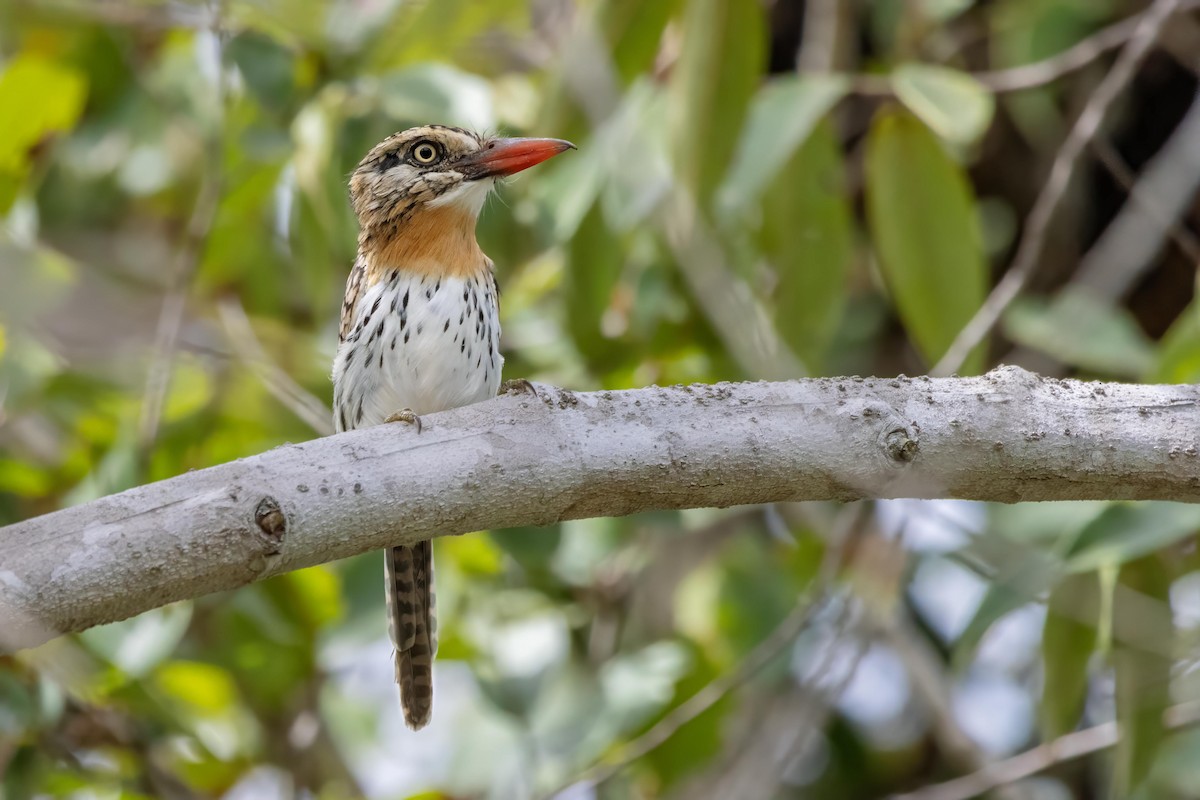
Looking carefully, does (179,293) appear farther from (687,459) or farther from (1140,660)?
(1140,660)

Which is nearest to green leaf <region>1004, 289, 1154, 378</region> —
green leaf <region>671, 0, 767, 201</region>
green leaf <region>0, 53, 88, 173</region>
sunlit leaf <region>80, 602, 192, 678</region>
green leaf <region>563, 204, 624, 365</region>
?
green leaf <region>671, 0, 767, 201</region>

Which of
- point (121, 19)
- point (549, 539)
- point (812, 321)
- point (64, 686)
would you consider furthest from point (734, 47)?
point (64, 686)

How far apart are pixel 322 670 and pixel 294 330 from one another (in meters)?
1.23

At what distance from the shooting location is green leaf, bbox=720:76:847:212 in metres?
3.20

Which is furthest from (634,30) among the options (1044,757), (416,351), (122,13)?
(1044,757)

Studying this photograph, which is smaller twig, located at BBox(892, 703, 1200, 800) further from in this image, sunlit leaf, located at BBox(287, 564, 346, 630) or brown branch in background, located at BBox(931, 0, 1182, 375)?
sunlit leaf, located at BBox(287, 564, 346, 630)

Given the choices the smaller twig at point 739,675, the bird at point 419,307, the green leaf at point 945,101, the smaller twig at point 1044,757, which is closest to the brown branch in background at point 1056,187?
the green leaf at point 945,101

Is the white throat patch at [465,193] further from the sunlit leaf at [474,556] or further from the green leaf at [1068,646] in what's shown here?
the green leaf at [1068,646]

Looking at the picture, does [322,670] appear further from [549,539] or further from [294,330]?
[294,330]

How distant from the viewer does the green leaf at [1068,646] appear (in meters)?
3.05

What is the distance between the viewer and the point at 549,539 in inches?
135

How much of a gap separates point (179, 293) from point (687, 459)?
1.86 meters

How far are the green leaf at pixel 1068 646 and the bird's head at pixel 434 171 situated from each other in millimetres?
1517

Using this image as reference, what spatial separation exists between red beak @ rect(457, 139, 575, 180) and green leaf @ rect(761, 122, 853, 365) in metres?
0.64
